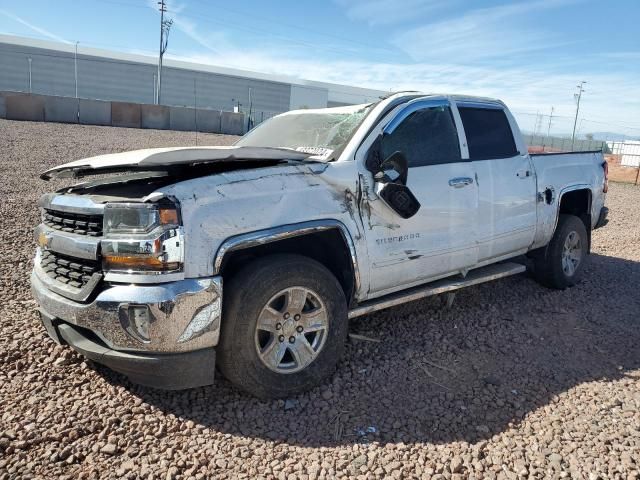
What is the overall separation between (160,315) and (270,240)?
74 centimetres

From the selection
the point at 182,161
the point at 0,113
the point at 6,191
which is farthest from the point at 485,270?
the point at 0,113

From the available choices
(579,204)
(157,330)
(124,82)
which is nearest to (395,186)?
(157,330)

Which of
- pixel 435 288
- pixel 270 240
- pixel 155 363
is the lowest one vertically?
pixel 155 363

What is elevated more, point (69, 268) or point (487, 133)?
point (487, 133)

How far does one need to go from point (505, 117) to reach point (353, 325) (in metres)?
2.49

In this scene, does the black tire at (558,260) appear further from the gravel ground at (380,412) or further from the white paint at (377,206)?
the gravel ground at (380,412)

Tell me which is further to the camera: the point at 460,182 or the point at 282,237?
the point at 460,182

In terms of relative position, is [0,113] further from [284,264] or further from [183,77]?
[183,77]

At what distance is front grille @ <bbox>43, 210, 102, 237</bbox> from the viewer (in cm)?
290

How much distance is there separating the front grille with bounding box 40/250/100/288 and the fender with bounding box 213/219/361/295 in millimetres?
718

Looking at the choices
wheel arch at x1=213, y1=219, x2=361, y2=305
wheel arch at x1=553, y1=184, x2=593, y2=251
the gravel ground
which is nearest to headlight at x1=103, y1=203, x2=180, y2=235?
wheel arch at x1=213, y1=219, x2=361, y2=305

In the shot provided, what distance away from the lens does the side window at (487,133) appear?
14.4 ft

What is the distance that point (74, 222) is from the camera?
306 cm

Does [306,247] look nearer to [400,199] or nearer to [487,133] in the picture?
[400,199]
